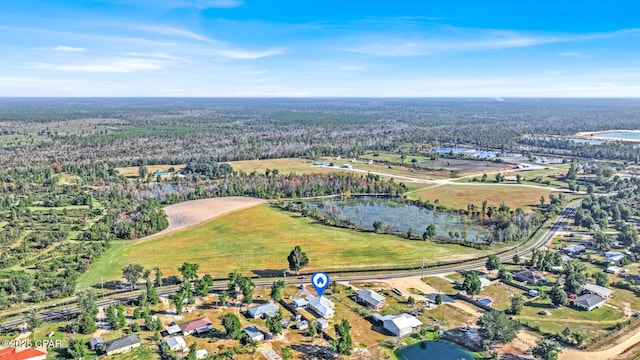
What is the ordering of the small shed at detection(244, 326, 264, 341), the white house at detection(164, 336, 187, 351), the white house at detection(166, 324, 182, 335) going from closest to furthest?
1. the white house at detection(164, 336, 187, 351)
2. the small shed at detection(244, 326, 264, 341)
3. the white house at detection(166, 324, 182, 335)

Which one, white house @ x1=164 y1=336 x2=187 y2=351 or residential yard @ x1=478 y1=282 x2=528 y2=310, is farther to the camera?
residential yard @ x1=478 y1=282 x2=528 y2=310

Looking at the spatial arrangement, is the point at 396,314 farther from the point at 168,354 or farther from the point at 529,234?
the point at 529,234

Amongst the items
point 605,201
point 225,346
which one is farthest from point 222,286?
point 605,201

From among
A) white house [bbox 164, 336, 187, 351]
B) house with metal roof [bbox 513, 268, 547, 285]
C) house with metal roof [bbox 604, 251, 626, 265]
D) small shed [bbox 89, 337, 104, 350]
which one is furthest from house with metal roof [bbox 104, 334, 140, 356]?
house with metal roof [bbox 604, 251, 626, 265]

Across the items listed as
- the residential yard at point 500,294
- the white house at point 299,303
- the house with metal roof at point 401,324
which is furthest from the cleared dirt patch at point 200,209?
the residential yard at point 500,294

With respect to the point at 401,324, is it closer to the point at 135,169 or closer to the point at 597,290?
the point at 597,290

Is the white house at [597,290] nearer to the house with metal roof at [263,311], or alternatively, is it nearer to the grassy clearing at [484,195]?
the house with metal roof at [263,311]

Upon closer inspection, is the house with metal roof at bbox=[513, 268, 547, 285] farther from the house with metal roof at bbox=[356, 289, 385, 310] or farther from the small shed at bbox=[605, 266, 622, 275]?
the house with metal roof at bbox=[356, 289, 385, 310]
